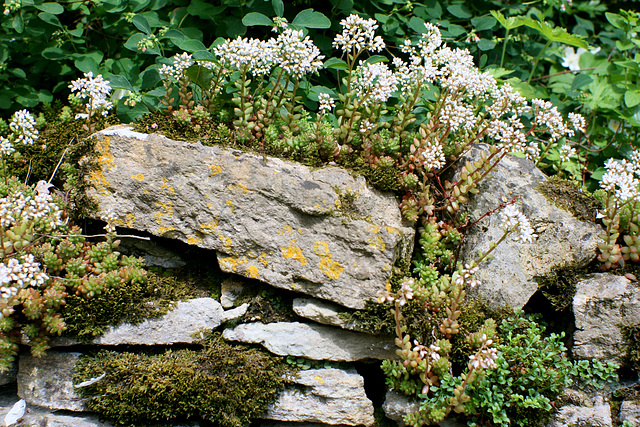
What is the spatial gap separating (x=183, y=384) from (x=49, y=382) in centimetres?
92

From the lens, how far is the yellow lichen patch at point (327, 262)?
3.27 metres

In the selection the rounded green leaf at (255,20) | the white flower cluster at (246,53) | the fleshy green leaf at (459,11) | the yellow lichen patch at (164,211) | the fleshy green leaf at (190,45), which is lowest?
the yellow lichen patch at (164,211)

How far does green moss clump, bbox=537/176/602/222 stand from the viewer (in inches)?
143

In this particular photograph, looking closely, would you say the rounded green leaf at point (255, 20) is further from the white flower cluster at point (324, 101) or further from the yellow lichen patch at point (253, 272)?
the yellow lichen patch at point (253, 272)

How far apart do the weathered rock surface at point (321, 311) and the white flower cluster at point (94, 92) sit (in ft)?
7.49

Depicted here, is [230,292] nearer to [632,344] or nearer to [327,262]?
[327,262]

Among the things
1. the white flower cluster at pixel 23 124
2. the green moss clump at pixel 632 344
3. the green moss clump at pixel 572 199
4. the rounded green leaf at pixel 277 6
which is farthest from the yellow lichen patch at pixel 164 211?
the green moss clump at pixel 632 344

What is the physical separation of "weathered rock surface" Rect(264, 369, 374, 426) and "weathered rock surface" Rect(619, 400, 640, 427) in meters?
1.67

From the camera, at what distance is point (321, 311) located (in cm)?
329

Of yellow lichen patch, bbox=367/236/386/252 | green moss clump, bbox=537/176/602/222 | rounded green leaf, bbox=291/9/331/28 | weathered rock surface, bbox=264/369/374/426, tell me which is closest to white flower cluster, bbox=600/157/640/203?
green moss clump, bbox=537/176/602/222

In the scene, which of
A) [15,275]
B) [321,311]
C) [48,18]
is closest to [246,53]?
[321,311]

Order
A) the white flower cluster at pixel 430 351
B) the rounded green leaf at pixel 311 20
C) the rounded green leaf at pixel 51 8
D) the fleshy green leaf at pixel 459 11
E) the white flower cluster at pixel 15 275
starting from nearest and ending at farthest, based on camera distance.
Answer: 1. the white flower cluster at pixel 15 275
2. the white flower cluster at pixel 430 351
3. the rounded green leaf at pixel 311 20
4. the rounded green leaf at pixel 51 8
5. the fleshy green leaf at pixel 459 11

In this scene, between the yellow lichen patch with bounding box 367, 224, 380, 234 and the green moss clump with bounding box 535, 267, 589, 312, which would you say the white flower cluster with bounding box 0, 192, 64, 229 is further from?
the green moss clump with bounding box 535, 267, 589, 312

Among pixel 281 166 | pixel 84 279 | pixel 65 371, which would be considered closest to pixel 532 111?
pixel 281 166
